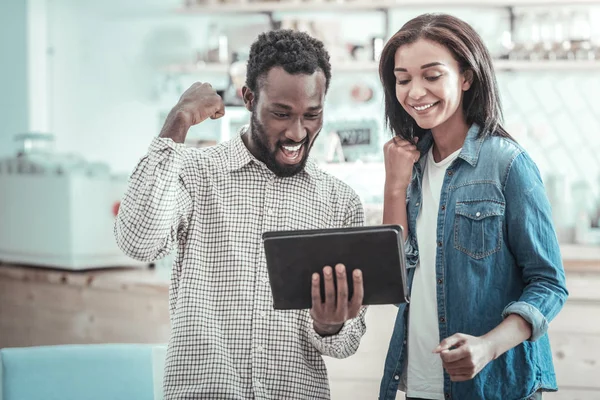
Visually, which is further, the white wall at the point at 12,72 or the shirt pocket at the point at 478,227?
the white wall at the point at 12,72

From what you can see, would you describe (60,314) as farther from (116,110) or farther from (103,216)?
(116,110)

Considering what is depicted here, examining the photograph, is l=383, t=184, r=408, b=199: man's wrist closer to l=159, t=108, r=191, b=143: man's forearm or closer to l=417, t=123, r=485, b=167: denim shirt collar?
l=417, t=123, r=485, b=167: denim shirt collar

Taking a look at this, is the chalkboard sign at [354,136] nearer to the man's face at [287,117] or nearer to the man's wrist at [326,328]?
the man's face at [287,117]

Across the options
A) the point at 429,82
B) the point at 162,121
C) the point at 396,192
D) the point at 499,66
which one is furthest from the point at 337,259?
the point at 499,66

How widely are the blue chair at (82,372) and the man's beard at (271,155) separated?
20.7 inches

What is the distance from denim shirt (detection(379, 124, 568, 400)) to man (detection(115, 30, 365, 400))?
0.68 ft

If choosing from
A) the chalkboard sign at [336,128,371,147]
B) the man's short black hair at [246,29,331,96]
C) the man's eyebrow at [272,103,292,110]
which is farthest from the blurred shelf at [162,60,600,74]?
the man's eyebrow at [272,103,292,110]

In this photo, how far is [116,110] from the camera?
17.0 ft

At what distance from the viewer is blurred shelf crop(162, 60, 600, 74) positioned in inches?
169

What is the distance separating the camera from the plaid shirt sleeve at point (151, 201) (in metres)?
1.39

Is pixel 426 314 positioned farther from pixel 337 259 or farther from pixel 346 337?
pixel 337 259

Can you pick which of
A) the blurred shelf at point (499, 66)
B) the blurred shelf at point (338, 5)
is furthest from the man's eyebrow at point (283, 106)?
the blurred shelf at point (338, 5)

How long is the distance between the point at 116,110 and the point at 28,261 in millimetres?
2209

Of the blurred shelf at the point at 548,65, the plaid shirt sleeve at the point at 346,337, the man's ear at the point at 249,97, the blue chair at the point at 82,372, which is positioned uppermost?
the blurred shelf at the point at 548,65
